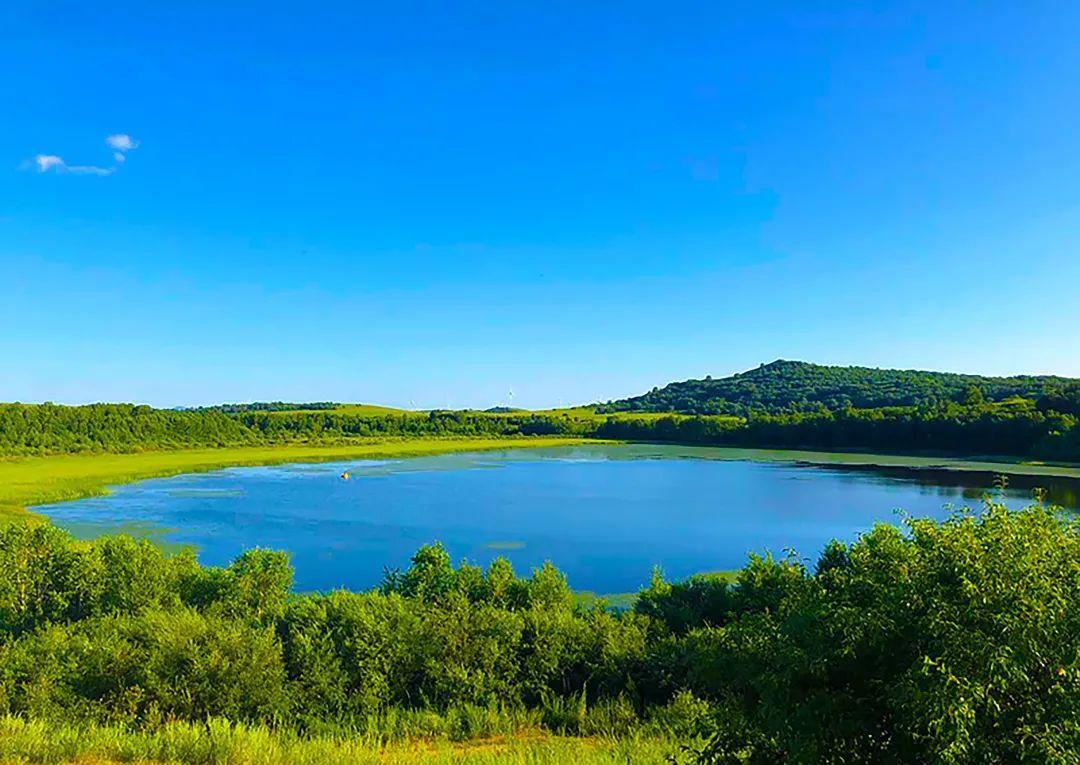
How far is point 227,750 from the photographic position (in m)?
8.05

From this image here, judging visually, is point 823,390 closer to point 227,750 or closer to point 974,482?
point 974,482

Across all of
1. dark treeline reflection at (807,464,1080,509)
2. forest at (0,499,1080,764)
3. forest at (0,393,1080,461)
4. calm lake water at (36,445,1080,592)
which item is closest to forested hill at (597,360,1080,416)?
forest at (0,393,1080,461)

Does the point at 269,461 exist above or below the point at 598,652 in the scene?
above

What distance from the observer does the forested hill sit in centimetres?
11650

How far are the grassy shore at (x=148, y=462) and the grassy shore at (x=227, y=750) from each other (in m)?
32.5

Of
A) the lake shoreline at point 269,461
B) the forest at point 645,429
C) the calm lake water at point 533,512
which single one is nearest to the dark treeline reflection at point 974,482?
the calm lake water at point 533,512

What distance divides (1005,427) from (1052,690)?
8219 cm

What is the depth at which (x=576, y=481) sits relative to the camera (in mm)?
61062

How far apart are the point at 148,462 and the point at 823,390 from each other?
419 ft

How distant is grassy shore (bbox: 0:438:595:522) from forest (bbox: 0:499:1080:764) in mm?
24095

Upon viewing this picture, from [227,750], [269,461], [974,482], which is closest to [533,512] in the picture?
[974,482]

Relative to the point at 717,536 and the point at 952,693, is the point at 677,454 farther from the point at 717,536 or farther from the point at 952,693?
the point at 952,693

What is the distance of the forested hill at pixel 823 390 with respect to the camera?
116500 mm

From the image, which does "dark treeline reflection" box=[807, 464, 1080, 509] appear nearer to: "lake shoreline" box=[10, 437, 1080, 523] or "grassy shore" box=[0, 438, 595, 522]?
"lake shoreline" box=[10, 437, 1080, 523]
